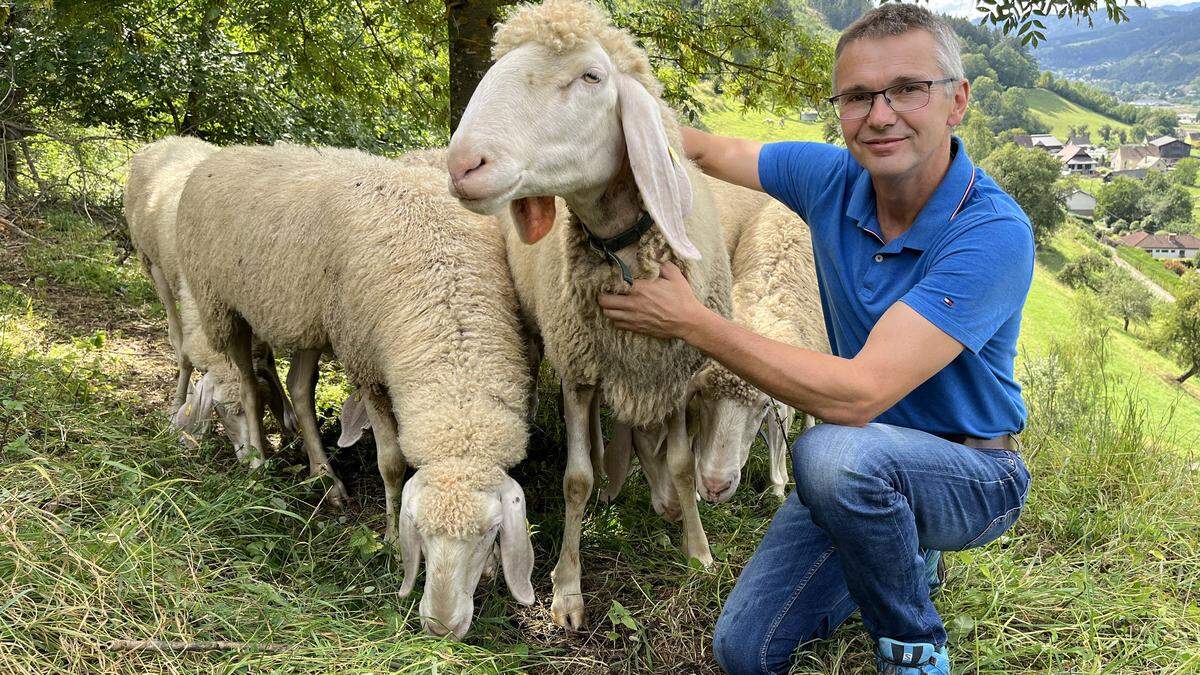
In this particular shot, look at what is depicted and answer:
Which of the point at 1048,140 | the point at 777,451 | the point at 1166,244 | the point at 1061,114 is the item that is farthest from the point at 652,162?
the point at 1061,114

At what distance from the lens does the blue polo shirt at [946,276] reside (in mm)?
2252

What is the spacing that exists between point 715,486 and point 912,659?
1.10 m

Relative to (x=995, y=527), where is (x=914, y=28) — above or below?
above

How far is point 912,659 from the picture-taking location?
2.46 m

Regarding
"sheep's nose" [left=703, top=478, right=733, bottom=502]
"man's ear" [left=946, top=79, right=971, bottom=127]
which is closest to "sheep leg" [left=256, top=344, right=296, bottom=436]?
"sheep's nose" [left=703, top=478, right=733, bottom=502]

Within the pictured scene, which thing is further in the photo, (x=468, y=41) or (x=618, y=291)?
(x=468, y=41)

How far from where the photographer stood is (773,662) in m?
2.65

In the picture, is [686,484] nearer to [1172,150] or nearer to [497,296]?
[497,296]

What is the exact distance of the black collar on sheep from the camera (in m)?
2.60

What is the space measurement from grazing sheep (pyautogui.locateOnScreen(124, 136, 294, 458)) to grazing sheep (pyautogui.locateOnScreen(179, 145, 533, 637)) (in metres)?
0.16

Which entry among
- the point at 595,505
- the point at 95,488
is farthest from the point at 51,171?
the point at 595,505

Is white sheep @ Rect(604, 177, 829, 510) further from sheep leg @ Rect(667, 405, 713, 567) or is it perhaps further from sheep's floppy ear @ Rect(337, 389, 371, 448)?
sheep's floppy ear @ Rect(337, 389, 371, 448)

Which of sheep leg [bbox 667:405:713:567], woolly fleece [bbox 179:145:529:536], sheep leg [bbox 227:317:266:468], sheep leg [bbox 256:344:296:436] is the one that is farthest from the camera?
sheep leg [bbox 256:344:296:436]

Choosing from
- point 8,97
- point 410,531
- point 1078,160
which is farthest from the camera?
point 1078,160
